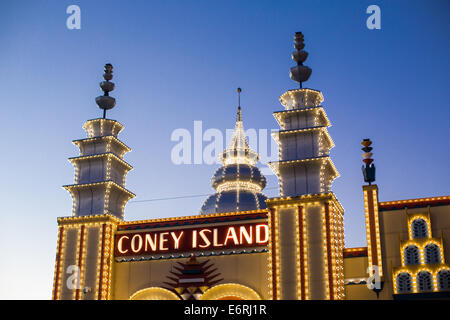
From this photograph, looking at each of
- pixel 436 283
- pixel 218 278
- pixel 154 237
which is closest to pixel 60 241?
pixel 154 237

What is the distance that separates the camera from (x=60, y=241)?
1216 inches

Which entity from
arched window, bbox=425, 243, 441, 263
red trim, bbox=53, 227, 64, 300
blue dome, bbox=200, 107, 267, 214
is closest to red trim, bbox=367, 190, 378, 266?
arched window, bbox=425, 243, 441, 263

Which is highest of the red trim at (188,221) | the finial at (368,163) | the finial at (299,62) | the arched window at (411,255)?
the finial at (299,62)

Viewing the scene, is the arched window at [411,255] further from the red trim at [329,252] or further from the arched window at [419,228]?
the red trim at [329,252]

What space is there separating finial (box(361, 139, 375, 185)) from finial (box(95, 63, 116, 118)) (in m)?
14.3

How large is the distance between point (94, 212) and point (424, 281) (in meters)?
16.5

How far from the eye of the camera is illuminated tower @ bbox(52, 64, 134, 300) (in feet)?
97.8

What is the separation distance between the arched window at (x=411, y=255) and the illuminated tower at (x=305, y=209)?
288 centimetres

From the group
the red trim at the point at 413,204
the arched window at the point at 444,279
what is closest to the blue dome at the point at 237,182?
the red trim at the point at 413,204

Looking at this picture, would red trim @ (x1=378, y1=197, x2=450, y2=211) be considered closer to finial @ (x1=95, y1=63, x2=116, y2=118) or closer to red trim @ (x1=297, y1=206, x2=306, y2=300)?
red trim @ (x1=297, y1=206, x2=306, y2=300)

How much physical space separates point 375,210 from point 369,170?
191 centimetres

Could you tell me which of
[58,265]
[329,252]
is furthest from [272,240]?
[58,265]

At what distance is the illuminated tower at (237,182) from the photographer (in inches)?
1614
